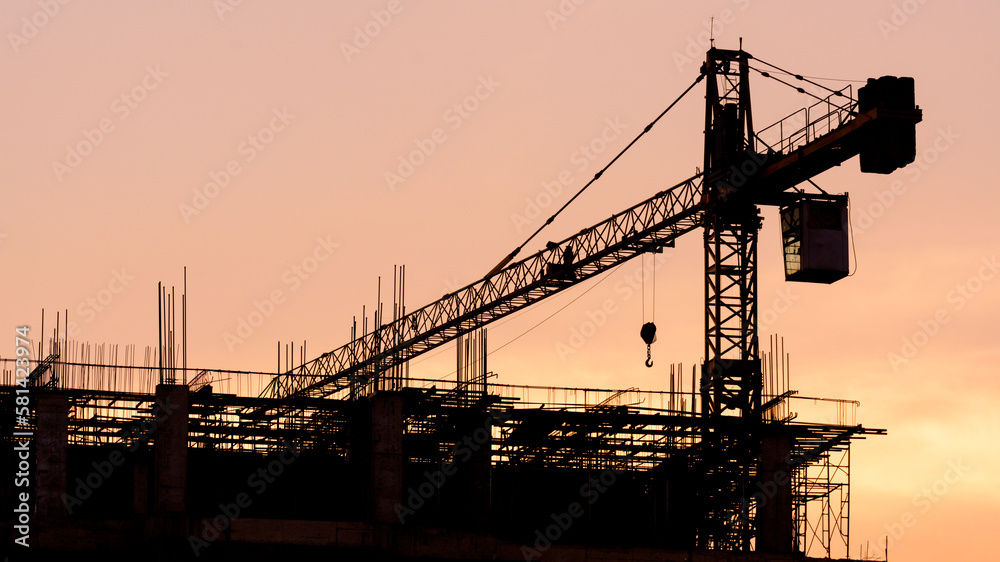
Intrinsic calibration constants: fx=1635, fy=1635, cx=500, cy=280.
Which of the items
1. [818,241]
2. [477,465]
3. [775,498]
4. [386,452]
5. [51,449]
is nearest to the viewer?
[51,449]

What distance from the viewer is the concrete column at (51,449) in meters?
51.2

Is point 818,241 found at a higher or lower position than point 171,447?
higher

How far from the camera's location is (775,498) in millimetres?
55844

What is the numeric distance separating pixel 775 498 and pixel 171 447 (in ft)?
66.7

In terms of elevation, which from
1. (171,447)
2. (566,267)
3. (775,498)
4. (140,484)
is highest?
(566,267)

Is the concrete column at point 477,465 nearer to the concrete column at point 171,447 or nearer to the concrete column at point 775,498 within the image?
the concrete column at point 775,498

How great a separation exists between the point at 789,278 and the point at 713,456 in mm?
7158

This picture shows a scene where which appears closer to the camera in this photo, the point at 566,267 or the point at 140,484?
the point at 140,484

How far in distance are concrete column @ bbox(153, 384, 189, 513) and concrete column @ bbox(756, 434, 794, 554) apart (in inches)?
765

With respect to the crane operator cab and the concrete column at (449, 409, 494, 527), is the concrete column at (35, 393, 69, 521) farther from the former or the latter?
the crane operator cab

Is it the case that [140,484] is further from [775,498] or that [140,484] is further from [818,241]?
[818,241]

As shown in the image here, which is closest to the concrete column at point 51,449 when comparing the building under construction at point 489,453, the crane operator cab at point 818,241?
the building under construction at point 489,453

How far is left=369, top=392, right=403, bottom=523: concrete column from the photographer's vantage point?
175ft

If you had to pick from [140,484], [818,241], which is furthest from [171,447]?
[818,241]
